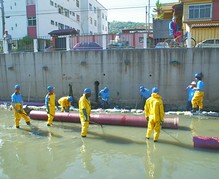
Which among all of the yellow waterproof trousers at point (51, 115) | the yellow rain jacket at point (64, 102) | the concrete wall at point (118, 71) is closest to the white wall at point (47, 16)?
the concrete wall at point (118, 71)

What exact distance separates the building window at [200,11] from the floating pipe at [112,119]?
12082 millimetres

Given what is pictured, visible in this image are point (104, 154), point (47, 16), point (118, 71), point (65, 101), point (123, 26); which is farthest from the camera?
point (123, 26)

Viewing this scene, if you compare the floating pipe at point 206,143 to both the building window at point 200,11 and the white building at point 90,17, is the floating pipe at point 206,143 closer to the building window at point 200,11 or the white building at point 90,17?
the building window at point 200,11

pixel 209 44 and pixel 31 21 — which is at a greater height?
pixel 31 21

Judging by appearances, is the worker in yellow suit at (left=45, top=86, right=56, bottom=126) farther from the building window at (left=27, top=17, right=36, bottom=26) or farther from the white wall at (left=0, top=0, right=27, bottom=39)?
the white wall at (left=0, top=0, right=27, bottom=39)

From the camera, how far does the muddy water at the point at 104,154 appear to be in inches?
235

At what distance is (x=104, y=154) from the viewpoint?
7.10m

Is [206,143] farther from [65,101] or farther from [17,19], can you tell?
[17,19]

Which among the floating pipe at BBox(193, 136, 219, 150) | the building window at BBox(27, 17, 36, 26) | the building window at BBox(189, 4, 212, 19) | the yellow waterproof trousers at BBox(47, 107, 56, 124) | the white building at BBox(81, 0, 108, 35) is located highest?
the white building at BBox(81, 0, 108, 35)

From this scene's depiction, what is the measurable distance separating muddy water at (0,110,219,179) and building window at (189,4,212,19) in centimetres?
1148

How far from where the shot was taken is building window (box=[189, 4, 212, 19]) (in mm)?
18641

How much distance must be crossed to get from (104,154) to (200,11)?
15.5 metres

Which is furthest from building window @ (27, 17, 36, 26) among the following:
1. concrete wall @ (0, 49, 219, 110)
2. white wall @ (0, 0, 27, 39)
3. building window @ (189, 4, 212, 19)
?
building window @ (189, 4, 212, 19)

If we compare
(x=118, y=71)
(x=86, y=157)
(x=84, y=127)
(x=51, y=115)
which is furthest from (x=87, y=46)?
(x=86, y=157)
